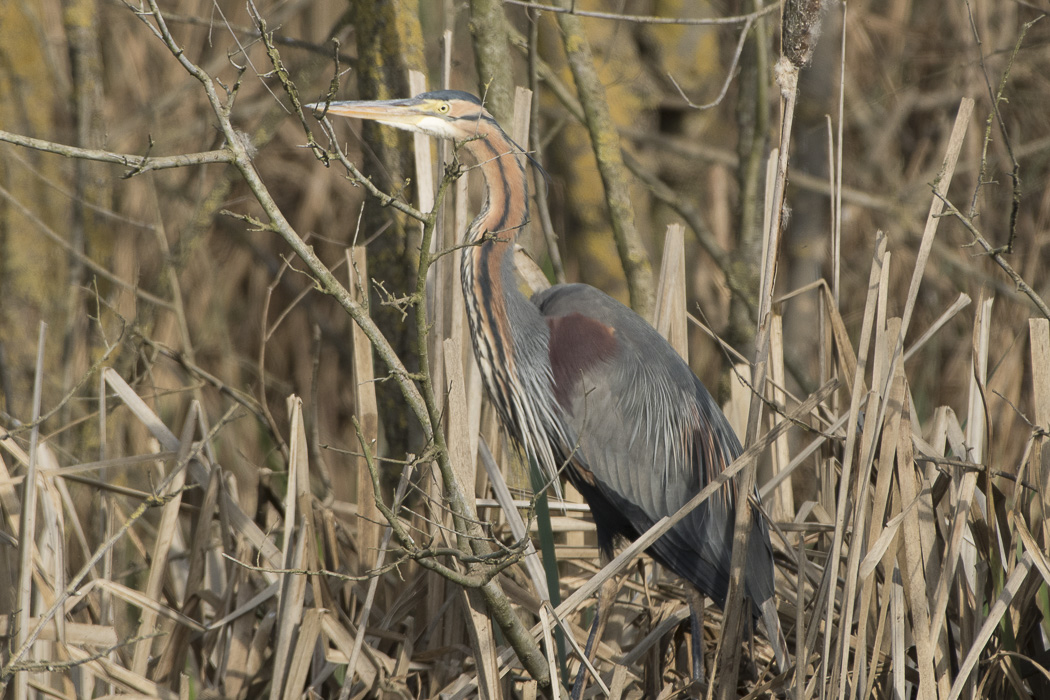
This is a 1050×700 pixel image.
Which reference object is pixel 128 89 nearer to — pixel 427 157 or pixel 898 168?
pixel 427 157

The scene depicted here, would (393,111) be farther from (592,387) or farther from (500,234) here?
(592,387)

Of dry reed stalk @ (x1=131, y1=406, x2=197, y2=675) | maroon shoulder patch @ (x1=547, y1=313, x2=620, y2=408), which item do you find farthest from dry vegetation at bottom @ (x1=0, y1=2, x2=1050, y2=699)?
maroon shoulder patch @ (x1=547, y1=313, x2=620, y2=408)

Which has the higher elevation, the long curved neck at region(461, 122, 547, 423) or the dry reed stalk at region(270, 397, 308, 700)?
the long curved neck at region(461, 122, 547, 423)

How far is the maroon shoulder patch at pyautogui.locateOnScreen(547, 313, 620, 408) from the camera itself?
2746mm

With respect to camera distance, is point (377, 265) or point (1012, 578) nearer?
point (1012, 578)

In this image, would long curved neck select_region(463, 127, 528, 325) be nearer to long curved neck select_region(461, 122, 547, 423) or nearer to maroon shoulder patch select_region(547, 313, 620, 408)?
long curved neck select_region(461, 122, 547, 423)

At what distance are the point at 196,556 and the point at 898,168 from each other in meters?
4.44

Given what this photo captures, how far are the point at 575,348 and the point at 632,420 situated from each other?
264mm

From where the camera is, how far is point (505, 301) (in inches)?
108

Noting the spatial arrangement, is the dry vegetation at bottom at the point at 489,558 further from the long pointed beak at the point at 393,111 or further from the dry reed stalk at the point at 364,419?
the long pointed beak at the point at 393,111

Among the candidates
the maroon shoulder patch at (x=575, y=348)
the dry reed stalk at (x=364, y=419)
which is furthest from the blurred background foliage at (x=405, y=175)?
the maroon shoulder patch at (x=575, y=348)

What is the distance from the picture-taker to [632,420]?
2801mm

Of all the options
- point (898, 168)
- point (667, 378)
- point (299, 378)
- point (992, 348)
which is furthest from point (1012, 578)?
point (299, 378)

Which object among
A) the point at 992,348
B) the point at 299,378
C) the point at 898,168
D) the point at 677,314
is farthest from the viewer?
the point at 299,378
